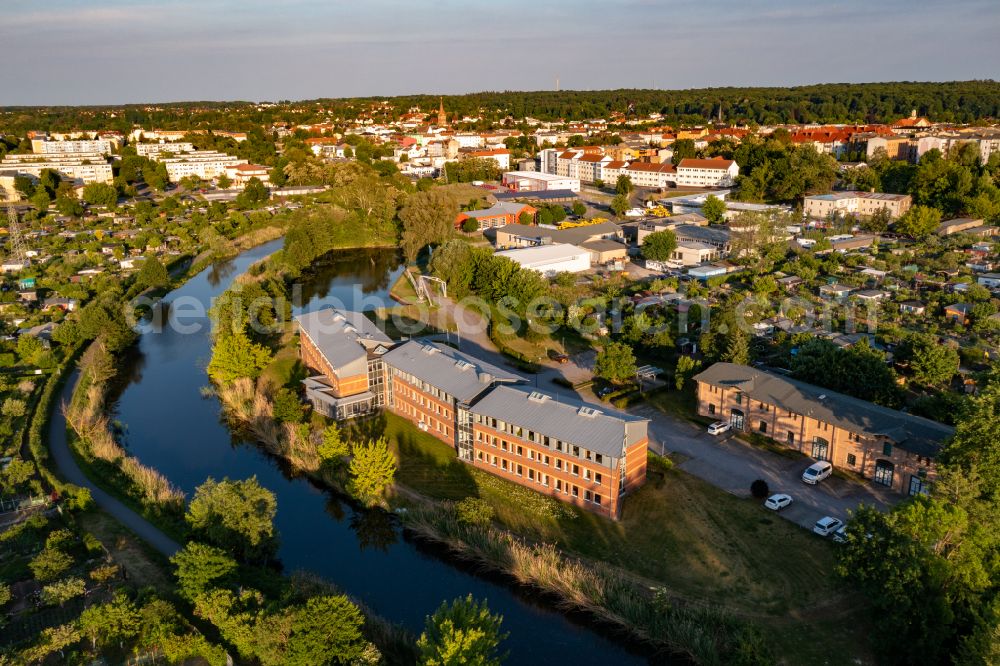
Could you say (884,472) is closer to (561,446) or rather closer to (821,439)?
(821,439)

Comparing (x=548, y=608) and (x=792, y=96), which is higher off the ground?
(x=792, y=96)

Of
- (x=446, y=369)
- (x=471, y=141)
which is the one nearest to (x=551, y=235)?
(x=446, y=369)

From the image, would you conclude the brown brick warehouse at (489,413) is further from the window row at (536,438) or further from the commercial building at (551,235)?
the commercial building at (551,235)

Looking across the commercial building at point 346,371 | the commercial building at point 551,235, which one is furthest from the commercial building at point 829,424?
the commercial building at point 551,235

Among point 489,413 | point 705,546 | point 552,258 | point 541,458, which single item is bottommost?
point 705,546

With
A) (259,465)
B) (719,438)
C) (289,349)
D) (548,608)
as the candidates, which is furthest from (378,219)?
(548,608)

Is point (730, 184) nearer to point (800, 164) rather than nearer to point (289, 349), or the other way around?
point (800, 164)
